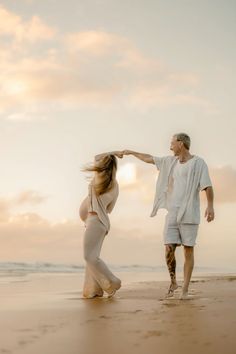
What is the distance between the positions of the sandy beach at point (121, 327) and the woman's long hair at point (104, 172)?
1.80 m

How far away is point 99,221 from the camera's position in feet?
25.5

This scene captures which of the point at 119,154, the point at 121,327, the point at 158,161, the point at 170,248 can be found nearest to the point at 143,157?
the point at 158,161

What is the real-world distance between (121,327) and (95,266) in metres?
3.30

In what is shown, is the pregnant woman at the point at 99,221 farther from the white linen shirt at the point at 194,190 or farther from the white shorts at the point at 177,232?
the white linen shirt at the point at 194,190

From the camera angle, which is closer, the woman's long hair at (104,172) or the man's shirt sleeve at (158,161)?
the man's shirt sleeve at (158,161)

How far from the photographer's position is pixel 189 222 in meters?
6.95

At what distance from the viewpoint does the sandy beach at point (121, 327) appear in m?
3.59

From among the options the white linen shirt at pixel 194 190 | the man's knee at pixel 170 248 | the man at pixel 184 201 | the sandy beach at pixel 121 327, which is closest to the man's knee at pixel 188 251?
the man at pixel 184 201

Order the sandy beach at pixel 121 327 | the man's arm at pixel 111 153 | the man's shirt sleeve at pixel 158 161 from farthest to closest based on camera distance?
the man's arm at pixel 111 153, the man's shirt sleeve at pixel 158 161, the sandy beach at pixel 121 327

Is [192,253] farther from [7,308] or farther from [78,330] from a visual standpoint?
[78,330]

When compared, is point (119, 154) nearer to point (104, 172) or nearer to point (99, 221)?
point (104, 172)

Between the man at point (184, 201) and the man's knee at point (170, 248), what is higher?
the man at point (184, 201)

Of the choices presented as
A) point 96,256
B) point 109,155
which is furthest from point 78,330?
point 109,155

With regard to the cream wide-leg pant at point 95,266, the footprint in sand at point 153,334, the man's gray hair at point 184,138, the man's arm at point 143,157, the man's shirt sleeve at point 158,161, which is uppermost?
the man's gray hair at point 184,138
